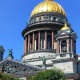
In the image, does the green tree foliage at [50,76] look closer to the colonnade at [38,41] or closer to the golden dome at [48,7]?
the colonnade at [38,41]

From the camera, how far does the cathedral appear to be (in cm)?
6931

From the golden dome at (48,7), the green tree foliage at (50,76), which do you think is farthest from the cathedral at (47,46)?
the green tree foliage at (50,76)

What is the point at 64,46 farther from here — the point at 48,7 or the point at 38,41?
the point at 48,7

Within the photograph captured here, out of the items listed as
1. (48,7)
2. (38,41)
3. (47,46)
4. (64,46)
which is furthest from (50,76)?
(48,7)

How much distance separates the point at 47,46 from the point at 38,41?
2.27 meters

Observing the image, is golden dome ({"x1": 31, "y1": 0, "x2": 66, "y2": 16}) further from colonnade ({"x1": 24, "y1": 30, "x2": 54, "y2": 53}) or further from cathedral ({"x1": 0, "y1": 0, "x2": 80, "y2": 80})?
colonnade ({"x1": 24, "y1": 30, "x2": 54, "y2": 53})

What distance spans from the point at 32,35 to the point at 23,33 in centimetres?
352

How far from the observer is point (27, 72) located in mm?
69938

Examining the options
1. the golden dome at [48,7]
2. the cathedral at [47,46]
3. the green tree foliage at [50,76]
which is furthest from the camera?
the golden dome at [48,7]

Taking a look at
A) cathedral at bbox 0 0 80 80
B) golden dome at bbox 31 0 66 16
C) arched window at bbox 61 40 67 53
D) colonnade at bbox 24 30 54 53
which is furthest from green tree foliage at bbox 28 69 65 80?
golden dome at bbox 31 0 66 16

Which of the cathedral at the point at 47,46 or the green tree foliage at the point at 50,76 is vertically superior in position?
the cathedral at the point at 47,46

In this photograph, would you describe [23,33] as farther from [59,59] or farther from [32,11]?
[59,59]

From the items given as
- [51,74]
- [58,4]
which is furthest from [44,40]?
[51,74]

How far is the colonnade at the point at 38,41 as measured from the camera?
265ft
